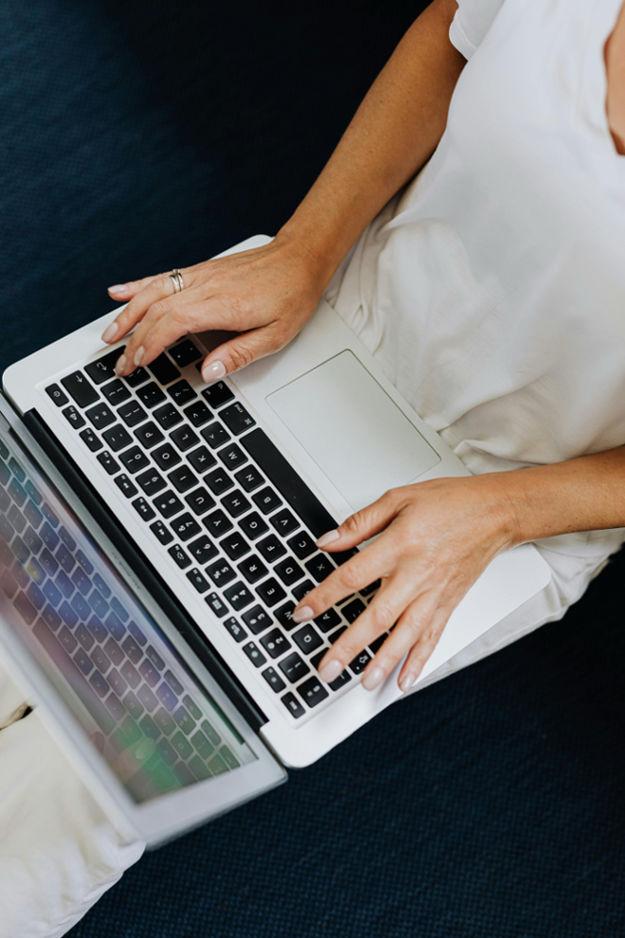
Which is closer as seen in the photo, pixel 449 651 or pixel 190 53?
pixel 449 651

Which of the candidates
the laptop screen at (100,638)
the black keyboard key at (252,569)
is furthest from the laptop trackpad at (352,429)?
the laptop screen at (100,638)

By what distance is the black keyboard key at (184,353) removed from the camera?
90cm

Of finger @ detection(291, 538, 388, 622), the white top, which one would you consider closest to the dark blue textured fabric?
the white top

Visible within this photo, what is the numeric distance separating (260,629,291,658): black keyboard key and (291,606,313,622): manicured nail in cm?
3

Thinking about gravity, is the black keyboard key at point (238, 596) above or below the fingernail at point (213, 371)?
below

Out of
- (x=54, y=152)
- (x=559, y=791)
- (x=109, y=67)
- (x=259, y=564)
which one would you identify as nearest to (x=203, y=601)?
(x=259, y=564)

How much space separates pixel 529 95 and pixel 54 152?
901mm

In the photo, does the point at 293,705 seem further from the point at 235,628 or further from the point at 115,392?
the point at 115,392

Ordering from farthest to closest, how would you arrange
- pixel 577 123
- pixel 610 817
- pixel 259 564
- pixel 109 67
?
pixel 109 67 → pixel 610 817 → pixel 259 564 → pixel 577 123

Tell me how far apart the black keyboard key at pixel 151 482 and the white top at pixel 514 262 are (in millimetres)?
249

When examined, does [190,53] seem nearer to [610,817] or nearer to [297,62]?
[297,62]

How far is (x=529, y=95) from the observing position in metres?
0.74

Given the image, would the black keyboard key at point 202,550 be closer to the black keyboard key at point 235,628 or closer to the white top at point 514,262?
the black keyboard key at point 235,628

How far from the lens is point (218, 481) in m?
0.86
